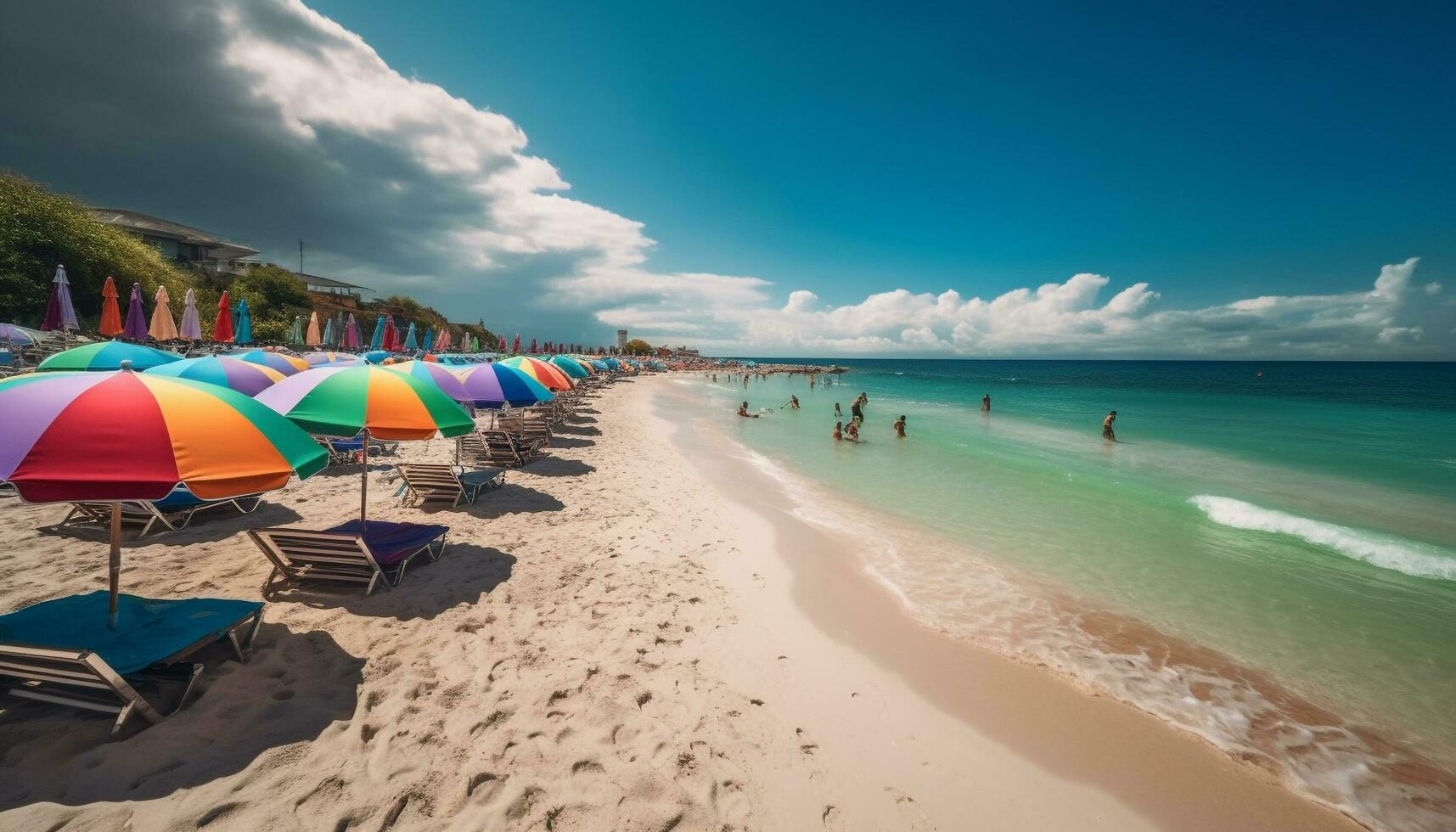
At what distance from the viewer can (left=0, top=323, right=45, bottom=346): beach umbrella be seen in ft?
53.4

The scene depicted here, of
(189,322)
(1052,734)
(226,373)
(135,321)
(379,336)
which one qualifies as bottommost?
(1052,734)

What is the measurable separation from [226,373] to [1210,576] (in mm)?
17815

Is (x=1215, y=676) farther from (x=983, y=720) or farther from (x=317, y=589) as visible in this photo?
(x=317, y=589)

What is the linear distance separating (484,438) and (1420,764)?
14400 mm

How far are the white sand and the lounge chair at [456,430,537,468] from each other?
482 cm

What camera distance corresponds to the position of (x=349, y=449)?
10828 mm

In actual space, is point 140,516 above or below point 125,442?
below

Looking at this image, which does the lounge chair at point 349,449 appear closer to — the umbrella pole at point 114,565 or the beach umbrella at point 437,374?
the beach umbrella at point 437,374

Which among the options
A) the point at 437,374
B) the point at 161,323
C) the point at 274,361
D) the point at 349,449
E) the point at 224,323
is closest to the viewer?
the point at 437,374

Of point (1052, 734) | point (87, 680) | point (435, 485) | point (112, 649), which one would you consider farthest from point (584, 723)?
point (435, 485)

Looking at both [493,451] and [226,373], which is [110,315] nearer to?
[226,373]

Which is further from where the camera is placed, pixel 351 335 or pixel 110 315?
pixel 351 335

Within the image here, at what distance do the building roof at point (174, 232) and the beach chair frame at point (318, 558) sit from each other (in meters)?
55.7

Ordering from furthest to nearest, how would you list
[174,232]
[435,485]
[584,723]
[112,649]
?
[174,232] → [435,485] → [584,723] → [112,649]
